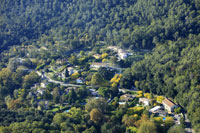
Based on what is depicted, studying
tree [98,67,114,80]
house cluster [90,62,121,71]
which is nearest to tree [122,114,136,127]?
tree [98,67,114,80]

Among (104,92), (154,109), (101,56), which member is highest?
(101,56)

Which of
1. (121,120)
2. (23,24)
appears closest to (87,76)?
(121,120)

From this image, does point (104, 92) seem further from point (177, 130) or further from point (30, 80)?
point (30, 80)

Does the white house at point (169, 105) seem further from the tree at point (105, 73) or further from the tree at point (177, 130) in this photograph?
the tree at point (105, 73)

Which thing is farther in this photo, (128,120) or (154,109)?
(154,109)

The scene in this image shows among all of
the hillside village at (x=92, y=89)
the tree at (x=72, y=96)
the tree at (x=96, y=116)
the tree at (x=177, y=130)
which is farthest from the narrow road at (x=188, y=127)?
the tree at (x=72, y=96)

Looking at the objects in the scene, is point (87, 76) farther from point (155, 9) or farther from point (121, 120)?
point (155, 9)

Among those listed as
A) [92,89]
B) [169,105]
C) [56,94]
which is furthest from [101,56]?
[169,105]
